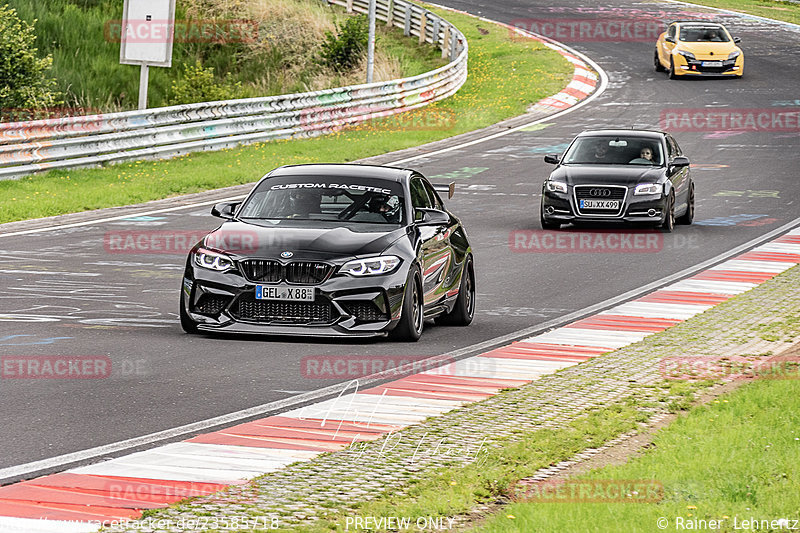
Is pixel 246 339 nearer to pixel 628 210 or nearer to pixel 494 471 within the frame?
pixel 494 471

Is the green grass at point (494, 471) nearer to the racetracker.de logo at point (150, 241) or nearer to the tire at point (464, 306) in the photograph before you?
the tire at point (464, 306)

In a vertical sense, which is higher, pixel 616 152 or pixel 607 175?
pixel 616 152

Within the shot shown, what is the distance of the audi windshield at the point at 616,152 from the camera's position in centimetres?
2138

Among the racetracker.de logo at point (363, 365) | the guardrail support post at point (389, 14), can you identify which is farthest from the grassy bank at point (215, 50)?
the racetracker.de logo at point (363, 365)

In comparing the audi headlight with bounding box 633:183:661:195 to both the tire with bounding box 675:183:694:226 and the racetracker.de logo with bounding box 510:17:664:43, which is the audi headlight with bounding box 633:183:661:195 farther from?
the racetracker.de logo with bounding box 510:17:664:43

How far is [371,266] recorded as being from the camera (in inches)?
436

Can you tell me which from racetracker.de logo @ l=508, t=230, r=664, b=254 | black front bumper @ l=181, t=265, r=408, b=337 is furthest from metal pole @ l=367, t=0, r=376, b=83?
black front bumper @ l=181, t=265, r=408, b=337

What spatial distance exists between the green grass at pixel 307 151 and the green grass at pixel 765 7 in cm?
1455

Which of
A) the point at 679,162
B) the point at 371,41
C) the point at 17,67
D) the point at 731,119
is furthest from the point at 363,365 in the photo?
the point at 731,119

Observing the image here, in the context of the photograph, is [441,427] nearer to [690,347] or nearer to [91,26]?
[690,347]

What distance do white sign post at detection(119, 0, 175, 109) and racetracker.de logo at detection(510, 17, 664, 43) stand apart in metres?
24.5

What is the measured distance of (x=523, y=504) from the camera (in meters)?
6.14

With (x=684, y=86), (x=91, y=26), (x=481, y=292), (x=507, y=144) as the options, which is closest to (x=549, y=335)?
(x=481, y=292)

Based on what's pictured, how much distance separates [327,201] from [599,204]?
30.0 ft
